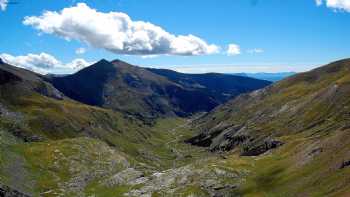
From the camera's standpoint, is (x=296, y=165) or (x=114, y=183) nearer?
(x=296, y=165)

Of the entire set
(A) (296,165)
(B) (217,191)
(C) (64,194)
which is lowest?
(C) (64,194)

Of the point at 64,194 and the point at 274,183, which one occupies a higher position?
the point at 274,183

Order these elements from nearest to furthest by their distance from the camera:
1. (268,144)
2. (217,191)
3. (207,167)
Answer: (217,191), (207,167), (268,144)

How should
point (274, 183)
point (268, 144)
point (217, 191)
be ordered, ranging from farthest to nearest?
point (268, 144) → point (217, 191) → point (274, 183)

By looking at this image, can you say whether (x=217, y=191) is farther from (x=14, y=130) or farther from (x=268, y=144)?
(x=14, y=130)

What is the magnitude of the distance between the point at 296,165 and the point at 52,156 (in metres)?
81.4

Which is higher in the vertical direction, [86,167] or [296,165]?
[296,165]

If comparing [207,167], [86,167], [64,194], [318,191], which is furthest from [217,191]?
[86,167]

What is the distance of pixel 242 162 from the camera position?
104m

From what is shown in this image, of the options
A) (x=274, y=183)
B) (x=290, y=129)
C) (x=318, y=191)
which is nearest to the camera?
(x=318, y=191)

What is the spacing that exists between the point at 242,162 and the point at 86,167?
5140cm

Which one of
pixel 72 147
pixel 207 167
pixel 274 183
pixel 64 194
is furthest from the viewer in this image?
pixel 72 147

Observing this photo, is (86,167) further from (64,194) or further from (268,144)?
(268,144)

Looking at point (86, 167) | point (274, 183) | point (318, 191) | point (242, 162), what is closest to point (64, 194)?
point (86, 167)
